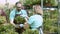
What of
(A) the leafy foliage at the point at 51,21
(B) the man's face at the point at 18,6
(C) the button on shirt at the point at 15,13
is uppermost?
(B) the man's face at the point at 18,6

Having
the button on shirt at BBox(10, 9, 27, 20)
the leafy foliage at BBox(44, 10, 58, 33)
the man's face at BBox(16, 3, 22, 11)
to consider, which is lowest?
the leafy foliage at BBox(44, 10, 58, 33)

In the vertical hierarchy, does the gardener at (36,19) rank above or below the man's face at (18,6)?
below

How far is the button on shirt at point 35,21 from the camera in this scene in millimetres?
5164

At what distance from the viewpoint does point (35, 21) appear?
5.17 meters

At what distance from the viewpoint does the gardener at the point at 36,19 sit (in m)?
5.16

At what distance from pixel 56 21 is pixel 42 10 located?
231 millimetres

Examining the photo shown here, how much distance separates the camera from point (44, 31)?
519 cm

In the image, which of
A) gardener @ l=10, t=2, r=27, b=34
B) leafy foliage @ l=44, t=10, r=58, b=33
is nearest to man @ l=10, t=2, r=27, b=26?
gardener @ l=10, t=2, r=27, b=34

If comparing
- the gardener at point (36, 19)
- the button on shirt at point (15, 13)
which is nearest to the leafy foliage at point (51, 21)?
the gardener at point (36, 19)

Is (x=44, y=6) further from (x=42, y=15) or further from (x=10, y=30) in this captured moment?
(x=10, y=30)

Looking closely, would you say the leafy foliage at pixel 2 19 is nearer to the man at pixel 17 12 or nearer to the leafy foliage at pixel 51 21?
the man at pixel 17 12

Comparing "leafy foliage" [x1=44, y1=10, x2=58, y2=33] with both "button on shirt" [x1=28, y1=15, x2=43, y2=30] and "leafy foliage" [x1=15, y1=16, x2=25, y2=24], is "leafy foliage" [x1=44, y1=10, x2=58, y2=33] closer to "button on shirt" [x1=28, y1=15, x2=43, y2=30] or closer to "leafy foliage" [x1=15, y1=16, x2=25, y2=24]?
"button on shirt" [x1=28, y1=15, x2=43, y2=30]

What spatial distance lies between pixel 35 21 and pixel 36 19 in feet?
0.10

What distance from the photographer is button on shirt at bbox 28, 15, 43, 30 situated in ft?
16.9
